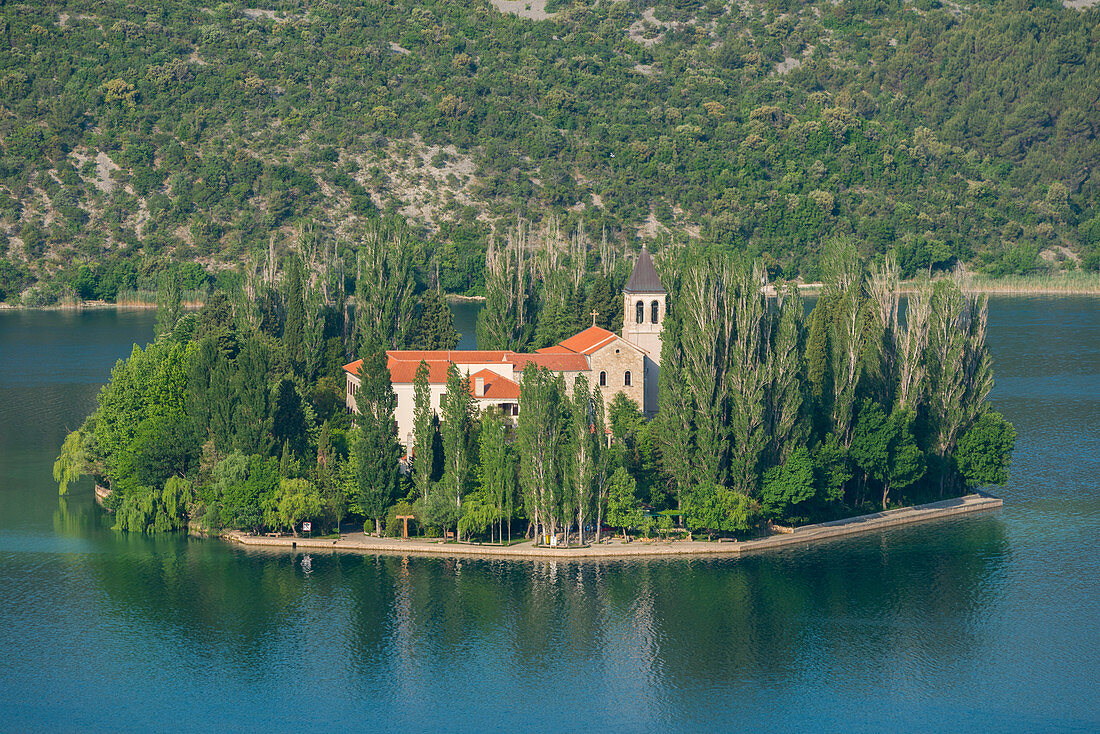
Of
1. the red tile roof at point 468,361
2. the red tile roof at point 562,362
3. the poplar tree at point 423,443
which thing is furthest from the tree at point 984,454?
the poplar tree at point 423,443

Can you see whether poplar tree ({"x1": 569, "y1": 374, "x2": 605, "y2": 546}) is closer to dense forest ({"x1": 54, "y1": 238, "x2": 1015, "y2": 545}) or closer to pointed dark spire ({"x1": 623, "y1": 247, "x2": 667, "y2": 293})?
dense forest ({"x1": 54, "y1": 238, "x2": 1015, "y2": 545})

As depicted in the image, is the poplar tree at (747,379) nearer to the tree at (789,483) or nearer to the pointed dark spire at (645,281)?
the tree at (789,483)

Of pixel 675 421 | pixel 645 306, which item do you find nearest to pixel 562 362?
pixel 675 421

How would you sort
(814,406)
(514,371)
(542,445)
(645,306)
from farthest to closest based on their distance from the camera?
(645,306), (514,371), (814,406), (542,445)

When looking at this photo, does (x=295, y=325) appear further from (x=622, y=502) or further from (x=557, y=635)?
(x=557, y=635)

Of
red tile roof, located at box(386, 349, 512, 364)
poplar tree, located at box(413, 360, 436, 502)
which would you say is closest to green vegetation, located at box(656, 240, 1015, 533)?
red tile roof, located at box(386, 349, 512, 364)

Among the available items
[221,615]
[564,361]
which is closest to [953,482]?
[564,361]
